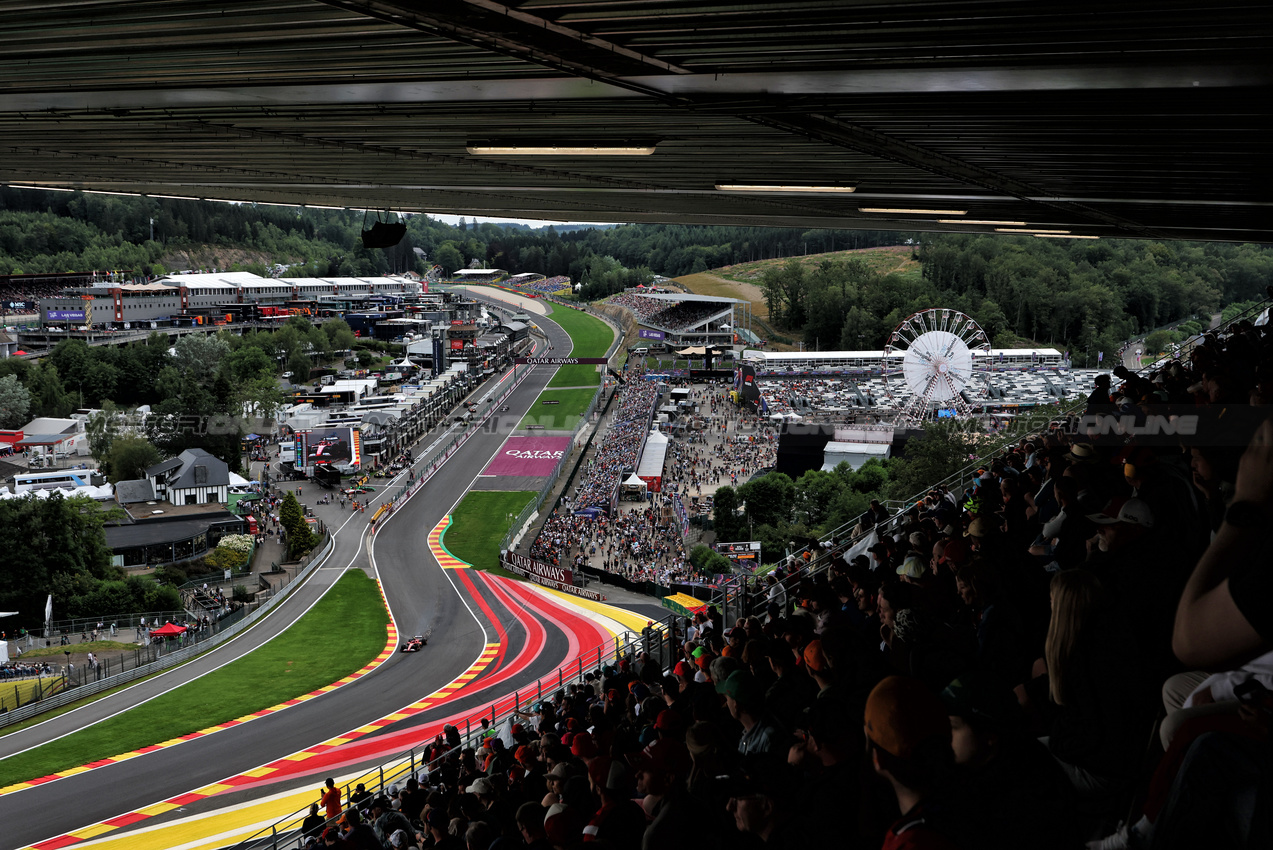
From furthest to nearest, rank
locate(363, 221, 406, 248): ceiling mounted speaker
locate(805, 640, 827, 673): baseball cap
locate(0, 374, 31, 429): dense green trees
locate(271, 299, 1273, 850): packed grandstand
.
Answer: locate(0, 374, 31, 429): dense green trees
locate(363, 221, 406, 248): ceiling mounted speaker
locate(805, 640, 827, 673): baseball cap
locate(271, 299, 1273, 850): packed grandstand

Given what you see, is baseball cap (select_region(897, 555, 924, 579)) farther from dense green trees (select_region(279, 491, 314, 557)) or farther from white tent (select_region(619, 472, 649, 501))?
white tent (select_region(619, 472, 649, 501))

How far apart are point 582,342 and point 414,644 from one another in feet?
227

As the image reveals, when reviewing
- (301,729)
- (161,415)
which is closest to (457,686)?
(301,729)

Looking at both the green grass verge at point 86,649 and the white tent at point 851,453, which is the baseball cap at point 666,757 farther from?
the white tent at point 851,453

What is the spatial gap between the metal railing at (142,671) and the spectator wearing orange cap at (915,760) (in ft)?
78.2

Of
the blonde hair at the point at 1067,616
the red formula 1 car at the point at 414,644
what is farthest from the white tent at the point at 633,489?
the blonde hair at the point at 1067,616

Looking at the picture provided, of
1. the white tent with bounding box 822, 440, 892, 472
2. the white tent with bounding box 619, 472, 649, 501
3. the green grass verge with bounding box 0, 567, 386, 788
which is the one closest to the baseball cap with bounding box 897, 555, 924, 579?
the green grass verge with bounding box 0, 567, 386, 788

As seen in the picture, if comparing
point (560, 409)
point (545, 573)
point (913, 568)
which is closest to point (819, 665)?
point (913, 568)

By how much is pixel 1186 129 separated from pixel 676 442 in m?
42.6

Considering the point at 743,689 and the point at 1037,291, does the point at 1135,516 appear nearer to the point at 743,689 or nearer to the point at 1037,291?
the point at 743,689

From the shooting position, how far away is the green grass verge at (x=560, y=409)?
59.5 m

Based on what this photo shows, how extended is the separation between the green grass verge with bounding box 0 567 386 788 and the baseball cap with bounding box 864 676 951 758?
20572 millimetres

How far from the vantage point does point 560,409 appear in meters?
64.3

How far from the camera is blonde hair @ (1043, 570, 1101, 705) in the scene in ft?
9.88
